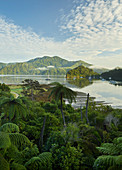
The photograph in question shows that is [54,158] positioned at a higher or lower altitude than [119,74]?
lower

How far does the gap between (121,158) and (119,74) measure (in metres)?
148

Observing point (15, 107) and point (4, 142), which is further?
point (15, 107)

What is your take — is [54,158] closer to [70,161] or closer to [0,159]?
[70,161]

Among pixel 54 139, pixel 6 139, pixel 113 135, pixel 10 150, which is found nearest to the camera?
pixel 6 139

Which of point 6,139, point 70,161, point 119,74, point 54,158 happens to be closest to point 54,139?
point 54,158

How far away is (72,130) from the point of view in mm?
5922

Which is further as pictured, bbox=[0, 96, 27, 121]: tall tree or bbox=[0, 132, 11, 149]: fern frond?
bbox=[0, 96, 27, 121]: tall tree

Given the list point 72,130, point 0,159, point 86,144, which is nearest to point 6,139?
point 0,159

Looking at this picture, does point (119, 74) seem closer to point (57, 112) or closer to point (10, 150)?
point (57, 112)

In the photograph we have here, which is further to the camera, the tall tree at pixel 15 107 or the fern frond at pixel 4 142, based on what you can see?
the tall tree at pixel 15 107

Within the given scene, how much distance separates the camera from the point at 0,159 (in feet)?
7.54

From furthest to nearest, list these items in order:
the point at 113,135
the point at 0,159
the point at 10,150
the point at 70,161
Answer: the point at 113,135
the point at 70,161
the point at 10,150
the point at 0,159

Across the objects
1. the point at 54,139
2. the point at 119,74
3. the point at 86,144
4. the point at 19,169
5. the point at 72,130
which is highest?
the point at 119,74

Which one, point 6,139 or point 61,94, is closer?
point 6,139
